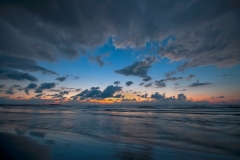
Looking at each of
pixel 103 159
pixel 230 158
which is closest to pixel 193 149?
pixel 230 158

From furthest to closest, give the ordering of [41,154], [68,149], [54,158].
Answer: [68,149]
[41,154]
[54,158]

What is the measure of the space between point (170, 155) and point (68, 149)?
5.27 m

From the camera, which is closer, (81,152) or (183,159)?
(183,159)

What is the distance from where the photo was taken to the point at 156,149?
717cm

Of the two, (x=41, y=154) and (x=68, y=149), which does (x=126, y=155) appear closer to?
(x=68, y=149)

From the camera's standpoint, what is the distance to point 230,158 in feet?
20.4

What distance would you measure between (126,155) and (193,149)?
407 cm

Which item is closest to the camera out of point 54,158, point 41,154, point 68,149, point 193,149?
point 54,158

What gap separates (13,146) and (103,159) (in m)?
5.35

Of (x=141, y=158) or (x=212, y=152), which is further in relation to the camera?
(x=212, y=152)

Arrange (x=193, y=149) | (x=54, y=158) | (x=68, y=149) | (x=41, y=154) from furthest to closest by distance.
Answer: (x=193, y=149) → (x=68, y=149) → (x=41, y=154) → (x=54, y=158)

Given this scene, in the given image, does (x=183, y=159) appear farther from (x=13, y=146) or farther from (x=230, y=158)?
(x=13, y=146)

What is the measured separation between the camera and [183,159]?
5.94 meters

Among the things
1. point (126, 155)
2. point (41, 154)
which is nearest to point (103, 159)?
point (126, 155)
